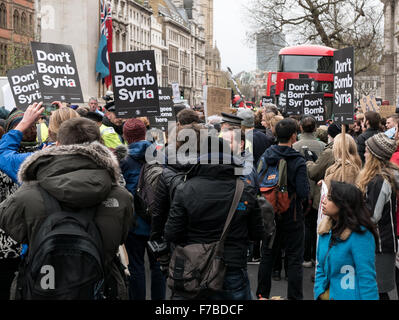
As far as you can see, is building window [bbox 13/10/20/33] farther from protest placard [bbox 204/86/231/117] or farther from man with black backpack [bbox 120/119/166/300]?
Result: man with black backpack [bbox 120/119/166/300]

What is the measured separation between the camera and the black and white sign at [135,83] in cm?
794

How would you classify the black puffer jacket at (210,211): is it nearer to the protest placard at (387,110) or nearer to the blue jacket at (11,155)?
the blue jacket at (11,155)

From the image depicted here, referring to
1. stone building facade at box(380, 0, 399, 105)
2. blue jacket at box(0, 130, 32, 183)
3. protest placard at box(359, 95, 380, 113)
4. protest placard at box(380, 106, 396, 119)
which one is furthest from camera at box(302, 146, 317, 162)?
stone building facade at box(380, 0, 399, 105)

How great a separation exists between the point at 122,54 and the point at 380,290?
4780 mm

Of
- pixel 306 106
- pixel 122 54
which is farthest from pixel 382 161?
pixel 306 106

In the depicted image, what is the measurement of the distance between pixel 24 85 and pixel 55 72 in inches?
31.5

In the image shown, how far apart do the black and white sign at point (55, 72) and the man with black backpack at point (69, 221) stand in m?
5.15

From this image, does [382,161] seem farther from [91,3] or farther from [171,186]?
[91,3]

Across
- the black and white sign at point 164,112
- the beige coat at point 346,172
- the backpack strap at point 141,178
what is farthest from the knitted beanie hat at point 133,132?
the black and white sign at point 164,112

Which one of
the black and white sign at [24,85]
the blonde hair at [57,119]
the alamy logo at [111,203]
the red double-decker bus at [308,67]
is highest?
the red double-decker bus at [308,67]

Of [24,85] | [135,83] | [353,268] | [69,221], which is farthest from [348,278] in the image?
[24,85]

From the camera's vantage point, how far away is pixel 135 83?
808 cm

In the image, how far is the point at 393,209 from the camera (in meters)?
4.95

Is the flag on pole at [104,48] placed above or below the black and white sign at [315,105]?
above
